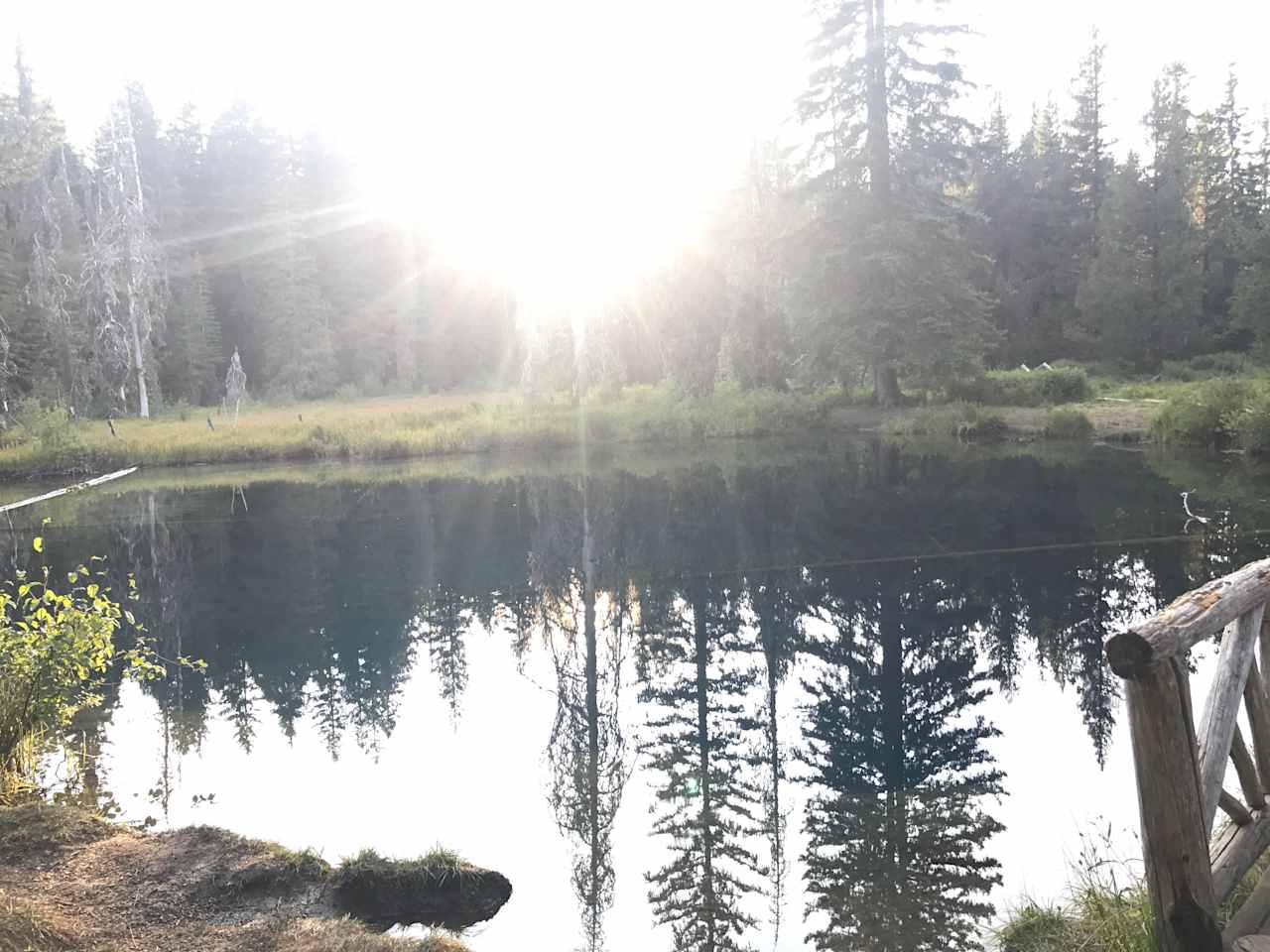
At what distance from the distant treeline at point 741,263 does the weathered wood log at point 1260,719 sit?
24192mm

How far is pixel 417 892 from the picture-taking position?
4.92 m

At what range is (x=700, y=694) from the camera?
845cm

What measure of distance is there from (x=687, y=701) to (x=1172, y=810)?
5460mm

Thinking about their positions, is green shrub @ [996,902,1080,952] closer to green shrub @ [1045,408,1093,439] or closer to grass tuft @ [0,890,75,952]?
grass tuft @ [0,890,75,952]

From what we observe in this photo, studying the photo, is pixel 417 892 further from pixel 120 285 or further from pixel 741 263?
pixel 120 285

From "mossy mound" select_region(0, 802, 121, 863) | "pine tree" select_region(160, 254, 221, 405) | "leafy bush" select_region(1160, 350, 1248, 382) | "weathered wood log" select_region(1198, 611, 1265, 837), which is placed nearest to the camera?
"weathered wood log" select_region(1198, 611, 1265, 837)

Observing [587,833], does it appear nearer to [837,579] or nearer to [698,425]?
[837,579]

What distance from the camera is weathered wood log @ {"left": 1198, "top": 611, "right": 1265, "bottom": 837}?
3.12 meters

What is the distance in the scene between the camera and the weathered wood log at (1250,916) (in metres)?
3.22

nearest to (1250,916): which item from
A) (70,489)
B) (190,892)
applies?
(190,892)

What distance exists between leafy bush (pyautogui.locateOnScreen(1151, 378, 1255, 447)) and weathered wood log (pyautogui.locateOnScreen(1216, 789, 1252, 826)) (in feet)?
58.7

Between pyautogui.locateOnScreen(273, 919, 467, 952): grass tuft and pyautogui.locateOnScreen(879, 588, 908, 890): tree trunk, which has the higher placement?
pyautogui.locateOnScreen(273, 919, 467, 952): grass tuft

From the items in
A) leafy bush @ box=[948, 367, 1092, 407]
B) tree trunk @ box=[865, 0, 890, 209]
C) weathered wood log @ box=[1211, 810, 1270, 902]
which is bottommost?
weathered wood log @ box=[1211, 810, 1270, 902]

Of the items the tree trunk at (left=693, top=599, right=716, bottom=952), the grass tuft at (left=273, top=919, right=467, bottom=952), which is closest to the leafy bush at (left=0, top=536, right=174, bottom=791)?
the grass tuft at (left=273, top=919, right=467, bottom=952)
